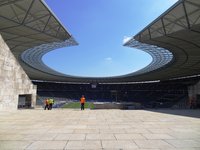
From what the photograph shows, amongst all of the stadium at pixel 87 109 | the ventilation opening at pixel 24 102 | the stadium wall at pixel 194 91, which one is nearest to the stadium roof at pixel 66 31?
the stadium at pixel 87 109

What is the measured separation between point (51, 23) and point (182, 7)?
17356mm

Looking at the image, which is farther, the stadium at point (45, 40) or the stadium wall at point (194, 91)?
the stadium wall at point (194, 91)

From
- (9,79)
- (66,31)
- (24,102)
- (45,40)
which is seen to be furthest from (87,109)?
(45,40)

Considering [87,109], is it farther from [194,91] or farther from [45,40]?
[194,91]

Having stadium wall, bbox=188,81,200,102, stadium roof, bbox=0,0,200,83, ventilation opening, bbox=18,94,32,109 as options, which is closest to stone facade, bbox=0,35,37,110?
ventilation opening, bbox=18,94,32,109

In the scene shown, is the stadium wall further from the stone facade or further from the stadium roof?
the stone facade

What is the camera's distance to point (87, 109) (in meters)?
28.5

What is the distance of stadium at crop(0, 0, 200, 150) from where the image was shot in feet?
23.4

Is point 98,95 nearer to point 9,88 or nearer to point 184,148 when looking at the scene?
point 9,88

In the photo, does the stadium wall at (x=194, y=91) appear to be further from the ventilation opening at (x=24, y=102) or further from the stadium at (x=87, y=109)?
the ventilation opening at (x=24, y=102)

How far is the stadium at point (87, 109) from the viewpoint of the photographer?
7.14 m

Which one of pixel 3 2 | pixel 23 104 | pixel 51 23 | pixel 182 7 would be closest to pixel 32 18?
pixel 51 23

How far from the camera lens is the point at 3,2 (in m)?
20.7

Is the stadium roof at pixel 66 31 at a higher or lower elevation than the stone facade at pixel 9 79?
higher
